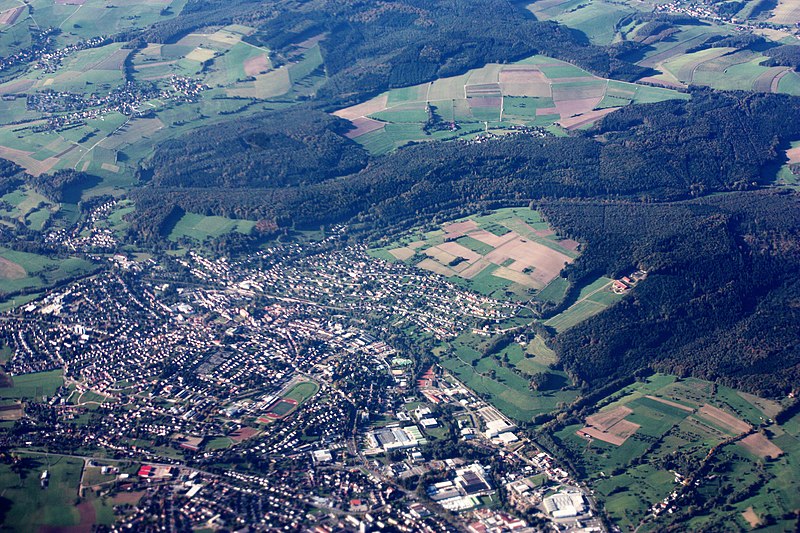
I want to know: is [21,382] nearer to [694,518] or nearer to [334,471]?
[334,471]

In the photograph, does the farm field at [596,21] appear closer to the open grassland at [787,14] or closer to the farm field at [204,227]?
the open grassland at [787,14]

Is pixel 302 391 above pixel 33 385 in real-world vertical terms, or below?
below

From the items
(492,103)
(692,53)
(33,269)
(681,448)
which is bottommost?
(692,53)

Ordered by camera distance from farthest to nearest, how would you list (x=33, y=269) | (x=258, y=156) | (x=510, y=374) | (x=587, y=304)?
(x=258, y=156) < (x=33, y=269) < (x=587, y=304) < (x=510, y=374)

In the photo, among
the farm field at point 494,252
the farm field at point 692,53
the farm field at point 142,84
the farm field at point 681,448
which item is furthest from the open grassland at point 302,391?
the farm field at point 692,53

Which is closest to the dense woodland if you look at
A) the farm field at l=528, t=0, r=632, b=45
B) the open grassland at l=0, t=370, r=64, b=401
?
the farm field at l=528, t=0, r=632, b=45

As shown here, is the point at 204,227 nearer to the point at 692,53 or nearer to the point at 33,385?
the point at 33,385

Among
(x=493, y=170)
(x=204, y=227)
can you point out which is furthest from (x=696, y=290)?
(x=204, y=227)
